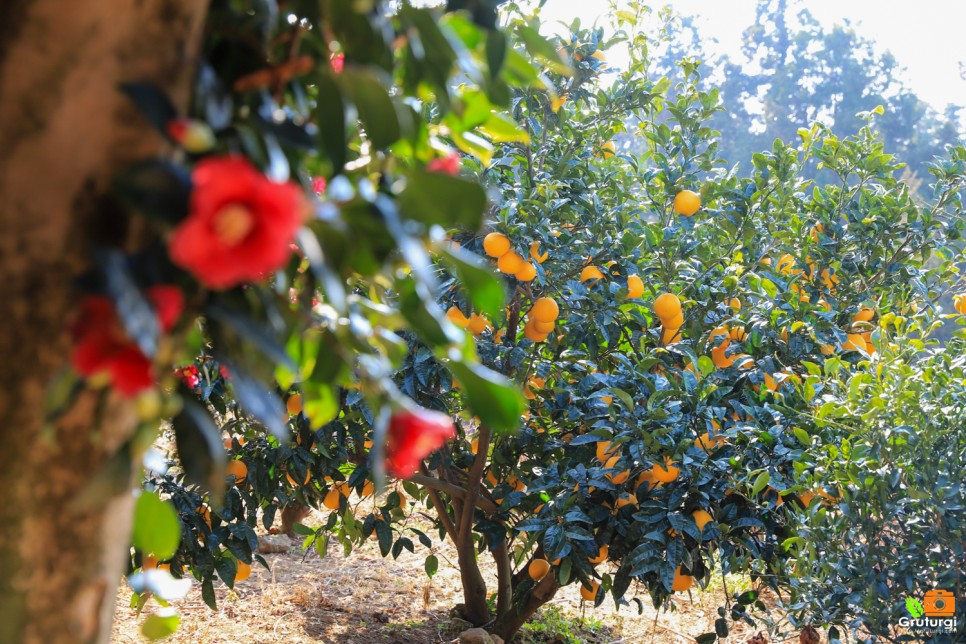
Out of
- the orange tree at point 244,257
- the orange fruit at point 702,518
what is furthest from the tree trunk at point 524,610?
the orange tree at point 244,257

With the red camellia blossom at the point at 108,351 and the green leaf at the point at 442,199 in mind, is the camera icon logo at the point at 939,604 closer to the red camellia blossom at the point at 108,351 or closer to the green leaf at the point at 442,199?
the green leaf at the point at 442,199

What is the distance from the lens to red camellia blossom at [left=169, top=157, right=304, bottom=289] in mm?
356

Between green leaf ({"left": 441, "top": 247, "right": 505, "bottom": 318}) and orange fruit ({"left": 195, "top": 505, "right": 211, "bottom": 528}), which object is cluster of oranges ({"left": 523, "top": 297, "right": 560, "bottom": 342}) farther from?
green leaf ({"left": 441, "top": 247, "right": 505, "bottom": 318})

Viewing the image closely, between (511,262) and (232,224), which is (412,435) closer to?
(232,224)

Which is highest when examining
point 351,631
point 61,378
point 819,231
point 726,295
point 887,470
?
point 819,231

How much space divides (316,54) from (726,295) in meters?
2.14

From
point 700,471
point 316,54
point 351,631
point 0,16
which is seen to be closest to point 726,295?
point 700,471

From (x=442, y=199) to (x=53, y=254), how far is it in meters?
0.19

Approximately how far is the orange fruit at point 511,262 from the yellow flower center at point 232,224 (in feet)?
5.57

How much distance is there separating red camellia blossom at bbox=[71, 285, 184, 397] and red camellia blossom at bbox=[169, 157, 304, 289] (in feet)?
0.14

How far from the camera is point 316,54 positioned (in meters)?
0.61

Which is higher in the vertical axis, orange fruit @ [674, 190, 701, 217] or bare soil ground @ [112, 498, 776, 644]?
orange fruit @ [674, 190, 701, 217]

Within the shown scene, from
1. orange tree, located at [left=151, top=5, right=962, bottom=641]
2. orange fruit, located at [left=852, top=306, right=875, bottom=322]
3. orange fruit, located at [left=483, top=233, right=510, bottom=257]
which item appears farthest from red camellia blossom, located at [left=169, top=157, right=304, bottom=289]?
orange fruit, located at [left=852, top=306, right=875, bottom=322]

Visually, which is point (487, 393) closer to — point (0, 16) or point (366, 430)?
point (0, 16)
